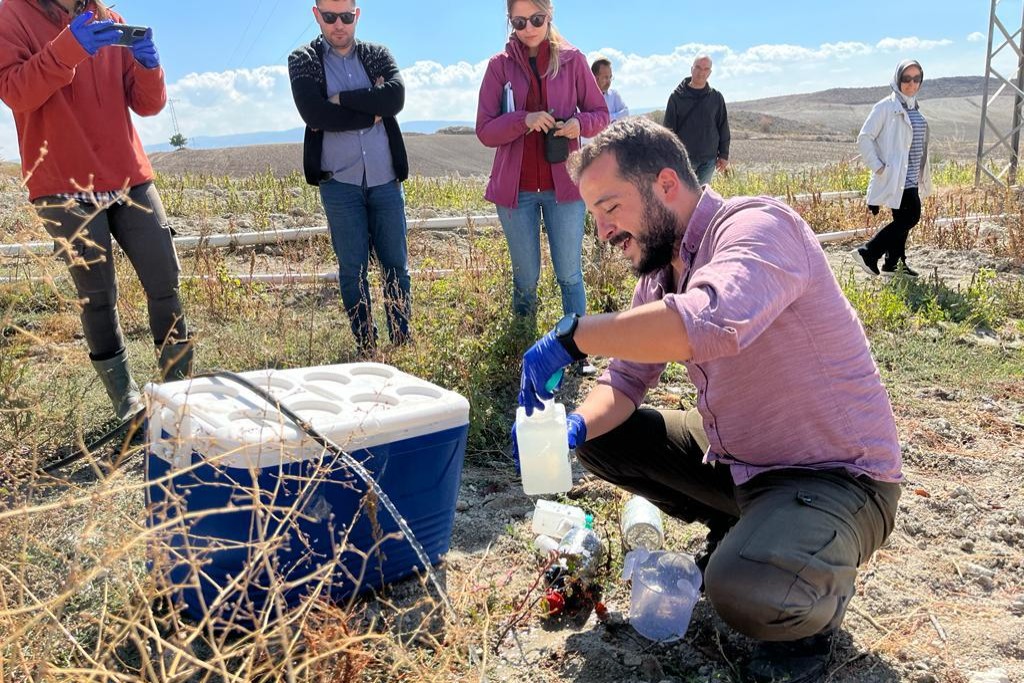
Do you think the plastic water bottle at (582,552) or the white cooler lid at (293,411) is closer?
the white cooler lid at (293,411)

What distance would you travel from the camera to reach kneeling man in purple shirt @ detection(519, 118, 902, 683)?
1.86 meters

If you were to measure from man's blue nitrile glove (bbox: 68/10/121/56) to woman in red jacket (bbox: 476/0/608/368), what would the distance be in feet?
5.63

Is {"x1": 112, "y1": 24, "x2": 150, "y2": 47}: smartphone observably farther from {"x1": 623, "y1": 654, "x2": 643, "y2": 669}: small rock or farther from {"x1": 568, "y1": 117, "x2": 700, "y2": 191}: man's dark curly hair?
{"x1": 623, "y1": 654, "x2": 643, "y2": 669}: small rock

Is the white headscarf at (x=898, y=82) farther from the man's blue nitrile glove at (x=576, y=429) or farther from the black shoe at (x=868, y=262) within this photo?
the man's blue nitrile glove at (x=576, y=429)

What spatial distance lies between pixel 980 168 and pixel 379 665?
39.9ft

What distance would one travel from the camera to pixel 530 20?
13.2ft

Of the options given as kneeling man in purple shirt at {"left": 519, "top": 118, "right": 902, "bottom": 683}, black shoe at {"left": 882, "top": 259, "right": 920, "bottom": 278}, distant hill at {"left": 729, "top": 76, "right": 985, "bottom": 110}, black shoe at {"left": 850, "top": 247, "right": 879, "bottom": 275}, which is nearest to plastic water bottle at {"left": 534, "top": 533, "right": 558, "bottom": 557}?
kneeling man in purple shirt at {"left": 519, "top": 118, "right": 902, "bottom": 683}

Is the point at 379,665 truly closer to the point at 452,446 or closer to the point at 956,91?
the point at 452,446

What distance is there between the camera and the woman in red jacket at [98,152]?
320cm

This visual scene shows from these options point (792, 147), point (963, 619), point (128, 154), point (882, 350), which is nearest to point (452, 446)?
point (963, 619)

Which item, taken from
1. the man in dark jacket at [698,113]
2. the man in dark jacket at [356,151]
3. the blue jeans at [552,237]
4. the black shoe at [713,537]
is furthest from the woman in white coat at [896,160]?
the black shoe at [713,537]

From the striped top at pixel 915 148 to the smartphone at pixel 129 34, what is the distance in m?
5.25

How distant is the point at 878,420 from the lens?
2141 mm

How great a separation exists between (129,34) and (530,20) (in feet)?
5.78
